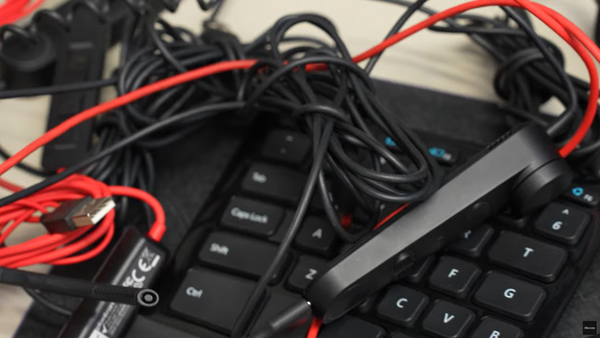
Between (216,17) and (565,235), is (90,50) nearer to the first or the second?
(216,17)

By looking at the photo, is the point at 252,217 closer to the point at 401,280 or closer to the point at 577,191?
the point at 401,280

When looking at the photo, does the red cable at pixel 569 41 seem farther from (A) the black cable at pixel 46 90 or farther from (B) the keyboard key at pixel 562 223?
(A) the black cable at pixel 46 90

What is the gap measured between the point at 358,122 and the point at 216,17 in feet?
0.97

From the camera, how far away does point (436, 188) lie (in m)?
0.46

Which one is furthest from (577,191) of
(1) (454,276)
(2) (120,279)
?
(2) (120,279)

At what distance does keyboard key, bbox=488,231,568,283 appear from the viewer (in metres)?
0.47

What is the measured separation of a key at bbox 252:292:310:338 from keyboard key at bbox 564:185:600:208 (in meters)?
0.20

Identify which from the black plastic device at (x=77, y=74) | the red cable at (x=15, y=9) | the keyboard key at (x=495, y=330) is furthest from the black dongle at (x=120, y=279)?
the red cable at (x=15, y=9)

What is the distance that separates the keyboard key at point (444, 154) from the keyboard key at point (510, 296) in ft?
0.33

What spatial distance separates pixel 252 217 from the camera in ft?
1.76

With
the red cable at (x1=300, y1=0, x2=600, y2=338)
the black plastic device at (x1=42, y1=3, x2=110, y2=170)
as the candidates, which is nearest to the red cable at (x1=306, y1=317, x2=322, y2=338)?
the red cable at (x1=300, y1=0, x2=600, y2=338)

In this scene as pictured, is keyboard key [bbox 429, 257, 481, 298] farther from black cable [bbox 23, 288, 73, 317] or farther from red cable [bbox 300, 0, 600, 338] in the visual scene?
black cable [bbox 23, 288, 73, 317]

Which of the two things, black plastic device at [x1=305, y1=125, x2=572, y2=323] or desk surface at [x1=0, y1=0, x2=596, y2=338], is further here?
desk surface at [x1=0, y1=0, x2=596, y2=338]

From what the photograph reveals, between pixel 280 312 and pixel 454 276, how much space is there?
12 cm
